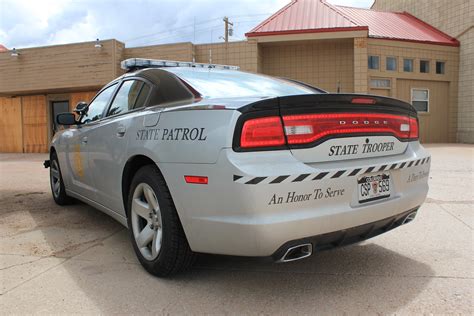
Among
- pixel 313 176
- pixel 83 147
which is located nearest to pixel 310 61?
pixel 83 147

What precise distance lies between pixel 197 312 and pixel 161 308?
0.23m

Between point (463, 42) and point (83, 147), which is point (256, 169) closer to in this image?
point (83, 147)

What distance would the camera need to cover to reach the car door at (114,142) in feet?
11.5

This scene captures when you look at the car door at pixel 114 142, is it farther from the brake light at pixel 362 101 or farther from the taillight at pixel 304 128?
the brake light at pixel 362 101

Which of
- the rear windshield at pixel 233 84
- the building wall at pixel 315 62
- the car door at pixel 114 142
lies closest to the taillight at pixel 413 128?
the rear windshield at pixel 233 84

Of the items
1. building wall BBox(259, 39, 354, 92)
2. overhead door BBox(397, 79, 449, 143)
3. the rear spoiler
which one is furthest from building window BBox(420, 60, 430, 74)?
the rear spoiler

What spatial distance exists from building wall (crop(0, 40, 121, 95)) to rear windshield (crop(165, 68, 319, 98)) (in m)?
13.4

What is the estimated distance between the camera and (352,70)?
1700 cm

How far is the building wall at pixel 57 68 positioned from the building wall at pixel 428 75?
10493mm

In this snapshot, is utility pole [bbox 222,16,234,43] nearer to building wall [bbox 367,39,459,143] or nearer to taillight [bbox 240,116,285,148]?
building wall [bbox 367,39,459,143]

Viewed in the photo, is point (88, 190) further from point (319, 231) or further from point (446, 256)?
point (446, 256)

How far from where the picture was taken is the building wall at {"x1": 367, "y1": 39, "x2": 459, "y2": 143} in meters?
16.9

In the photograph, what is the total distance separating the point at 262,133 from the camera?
2463 mm

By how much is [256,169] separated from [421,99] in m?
17.7
